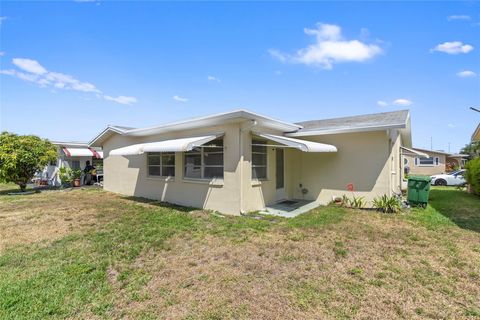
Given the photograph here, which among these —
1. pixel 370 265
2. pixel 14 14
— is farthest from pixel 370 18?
pixel 14 14

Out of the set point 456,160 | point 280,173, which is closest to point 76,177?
point 280,173

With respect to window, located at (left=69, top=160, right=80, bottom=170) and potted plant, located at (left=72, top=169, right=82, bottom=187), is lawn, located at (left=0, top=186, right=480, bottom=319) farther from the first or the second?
window, located at (left=69, top=160, right=80, bottom=170)

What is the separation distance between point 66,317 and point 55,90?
57.8ft

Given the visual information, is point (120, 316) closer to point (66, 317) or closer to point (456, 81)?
point (66, 317)

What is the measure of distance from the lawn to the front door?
3.32 meters

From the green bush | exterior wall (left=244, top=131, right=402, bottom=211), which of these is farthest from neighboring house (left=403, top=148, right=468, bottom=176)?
exterior wall (left=244, top=131, right=402, bottom=211)

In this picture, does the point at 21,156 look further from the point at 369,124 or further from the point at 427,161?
the point at 427,161

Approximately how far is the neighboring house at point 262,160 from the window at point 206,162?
5cm

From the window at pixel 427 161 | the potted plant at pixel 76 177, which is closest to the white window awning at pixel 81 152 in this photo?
the potted plant at pixel 76 177

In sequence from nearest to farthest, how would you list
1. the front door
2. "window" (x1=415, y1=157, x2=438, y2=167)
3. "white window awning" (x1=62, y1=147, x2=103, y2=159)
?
the front door
"white window awning" (x1=62, y1=147, x2=103, y2=159)
"window" (x1=415, y1=157, x2=438, y2=167)

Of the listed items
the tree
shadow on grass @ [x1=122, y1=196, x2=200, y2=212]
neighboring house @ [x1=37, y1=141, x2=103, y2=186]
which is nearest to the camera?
shadow on grass @ [x1=122, y1=196, x2=200, y2=212]

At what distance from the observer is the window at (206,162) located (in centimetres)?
1161

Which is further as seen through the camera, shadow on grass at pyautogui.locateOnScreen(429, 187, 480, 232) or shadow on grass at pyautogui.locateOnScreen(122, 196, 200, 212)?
shadow on grass at pyautogui.locateOnScreen(122, 196, 200, 212)

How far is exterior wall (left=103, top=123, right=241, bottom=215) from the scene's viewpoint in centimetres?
1078
